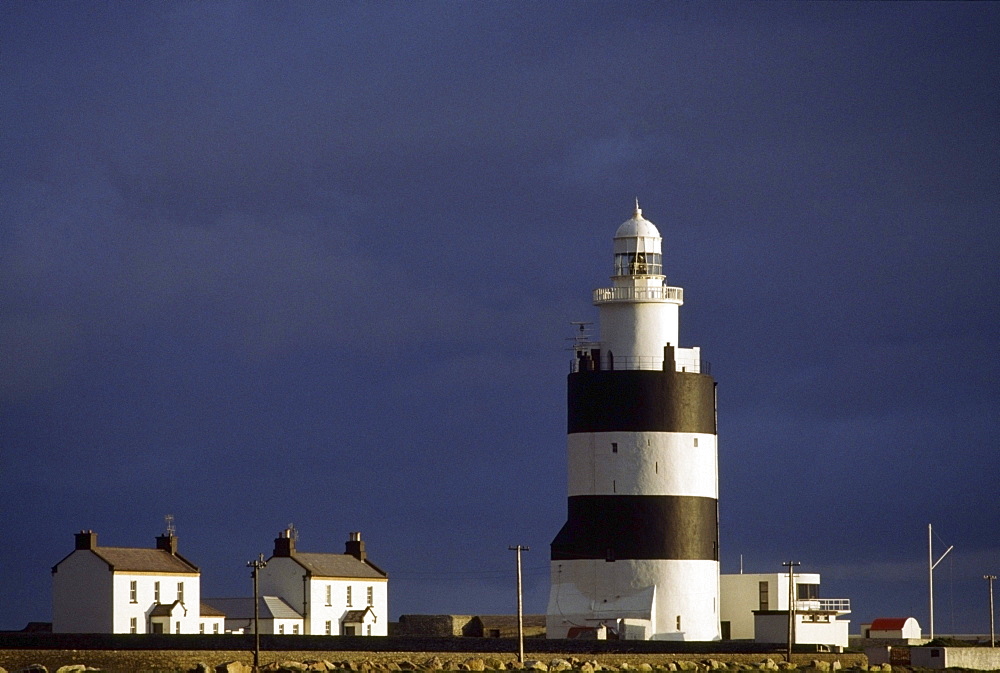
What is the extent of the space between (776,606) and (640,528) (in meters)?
6.14

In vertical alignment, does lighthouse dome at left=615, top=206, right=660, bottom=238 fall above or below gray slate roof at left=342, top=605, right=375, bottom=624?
above

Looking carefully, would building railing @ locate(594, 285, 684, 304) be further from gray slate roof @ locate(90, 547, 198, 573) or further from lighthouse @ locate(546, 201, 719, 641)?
gray slate roof @ locate(90, 547, 198, 573)

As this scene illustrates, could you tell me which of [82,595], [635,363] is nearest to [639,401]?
[635,363]

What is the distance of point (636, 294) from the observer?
5416 cm

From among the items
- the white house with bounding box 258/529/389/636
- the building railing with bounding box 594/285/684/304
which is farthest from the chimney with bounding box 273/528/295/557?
the building railing with bounding box 594/285/684/304

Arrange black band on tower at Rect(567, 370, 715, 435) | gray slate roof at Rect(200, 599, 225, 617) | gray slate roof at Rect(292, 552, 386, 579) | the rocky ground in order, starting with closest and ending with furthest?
the rocky ground < black band on tower at Rect(567, 370, 715, 435) < gray slate roof at Rect(200, 599, 225, 617) < gray slate roof at Rect(292, 552, 386, 579)

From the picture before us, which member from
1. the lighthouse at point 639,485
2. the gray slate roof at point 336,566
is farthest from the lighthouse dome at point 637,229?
the gray slate roof at point 336,566

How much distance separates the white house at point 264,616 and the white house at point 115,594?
212 cm

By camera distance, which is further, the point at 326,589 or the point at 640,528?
the point at 326,589

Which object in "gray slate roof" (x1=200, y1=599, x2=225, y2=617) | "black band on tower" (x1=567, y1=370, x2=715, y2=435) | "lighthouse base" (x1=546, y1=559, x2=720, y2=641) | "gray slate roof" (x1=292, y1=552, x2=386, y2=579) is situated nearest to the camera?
"lighthouse base" (x1=546, y1=559, x2=720, y2=641)

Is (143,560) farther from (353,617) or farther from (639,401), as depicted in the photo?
(639,401)

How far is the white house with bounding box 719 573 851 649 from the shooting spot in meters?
56.6

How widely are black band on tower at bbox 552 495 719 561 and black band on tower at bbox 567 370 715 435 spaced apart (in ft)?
6.23

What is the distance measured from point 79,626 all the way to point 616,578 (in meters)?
15.5
